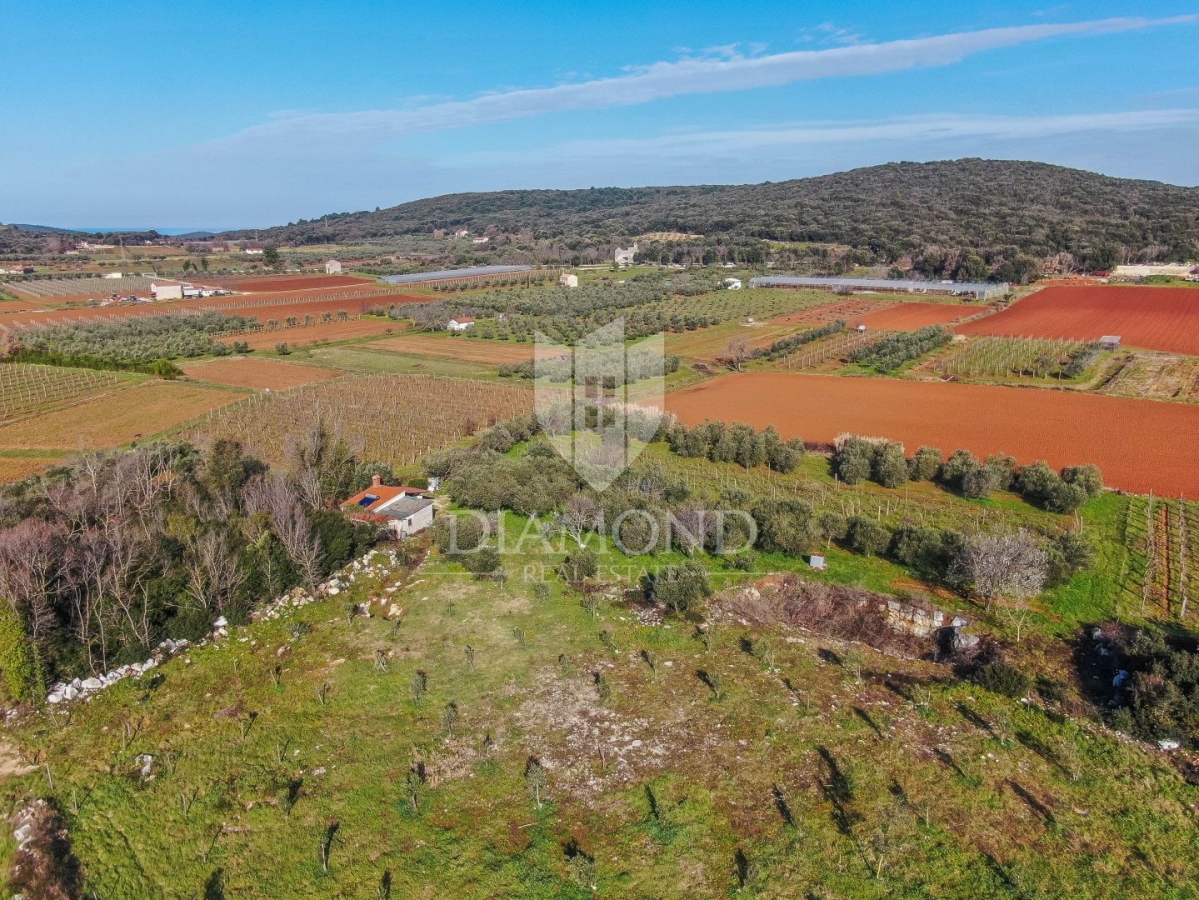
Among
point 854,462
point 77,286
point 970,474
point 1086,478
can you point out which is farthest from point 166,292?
point 1086,478

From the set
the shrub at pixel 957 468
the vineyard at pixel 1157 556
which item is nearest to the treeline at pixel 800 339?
the shrub at pixel 957 468

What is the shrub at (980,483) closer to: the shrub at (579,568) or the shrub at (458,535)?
the shrub at (579,568)

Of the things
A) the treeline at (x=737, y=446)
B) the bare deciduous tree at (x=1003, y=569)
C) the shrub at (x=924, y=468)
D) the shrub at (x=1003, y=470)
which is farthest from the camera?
the treeline at (x=737, y=446)

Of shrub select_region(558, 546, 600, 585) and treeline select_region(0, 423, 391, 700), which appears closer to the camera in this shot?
Result: treeline select_region(0, 423, 391, 700)

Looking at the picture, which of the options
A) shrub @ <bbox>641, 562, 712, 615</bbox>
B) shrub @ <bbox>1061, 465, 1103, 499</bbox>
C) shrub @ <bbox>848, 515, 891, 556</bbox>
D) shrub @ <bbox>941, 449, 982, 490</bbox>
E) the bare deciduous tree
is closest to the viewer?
the bare deciduous tree

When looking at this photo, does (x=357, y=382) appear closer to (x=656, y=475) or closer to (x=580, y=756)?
(x=656, y=475)

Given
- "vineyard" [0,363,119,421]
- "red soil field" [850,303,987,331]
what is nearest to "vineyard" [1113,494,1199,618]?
"red soil field" [850,303,987,331]

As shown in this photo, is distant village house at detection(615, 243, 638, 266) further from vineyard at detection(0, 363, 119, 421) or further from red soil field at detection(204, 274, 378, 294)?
vineyard at detection(0, 363, 119, 421)
